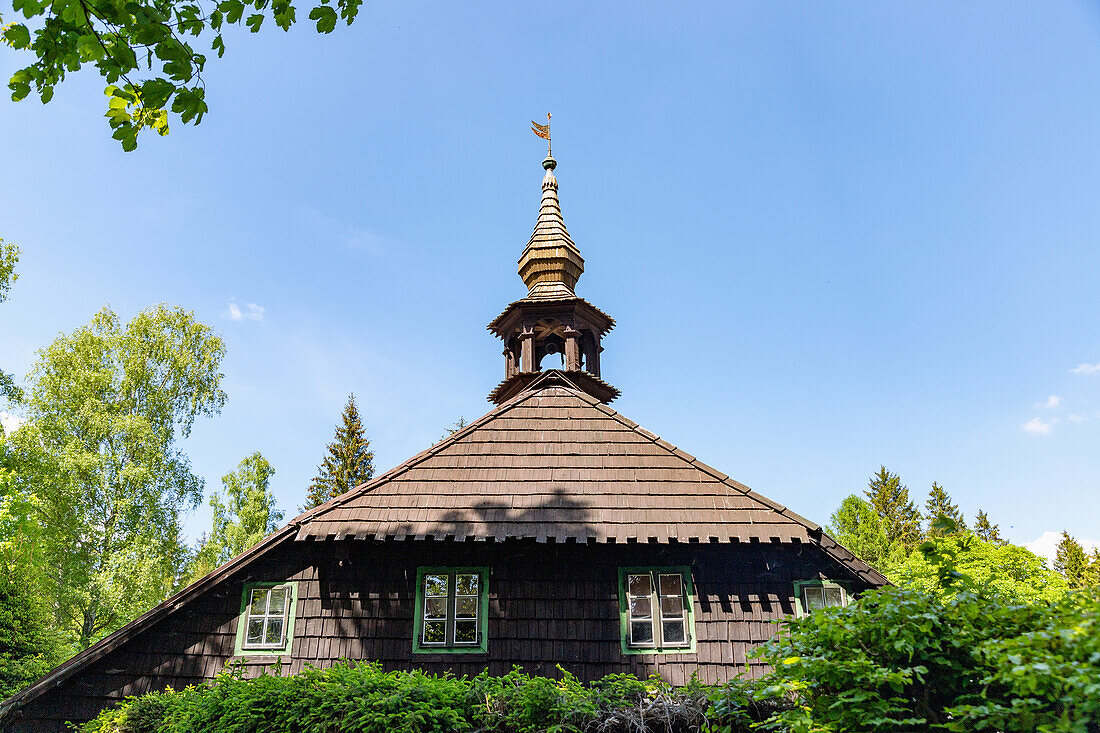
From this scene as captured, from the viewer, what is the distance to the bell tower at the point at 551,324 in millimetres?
15219

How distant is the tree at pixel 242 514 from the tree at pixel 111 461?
6423mm

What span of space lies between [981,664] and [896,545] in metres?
42.8

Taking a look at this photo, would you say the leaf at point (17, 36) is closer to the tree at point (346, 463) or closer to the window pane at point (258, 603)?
the window pane at point (258, 603)

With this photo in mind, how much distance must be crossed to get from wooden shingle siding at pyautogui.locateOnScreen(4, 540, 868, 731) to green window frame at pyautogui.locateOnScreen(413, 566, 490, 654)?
0.11 m

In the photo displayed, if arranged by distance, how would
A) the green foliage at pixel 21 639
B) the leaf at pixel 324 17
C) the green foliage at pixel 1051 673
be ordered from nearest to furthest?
the green foliage at pixel 1051 673 < the leaf at pixel 324 17 < the green foliage at pixel 21 639

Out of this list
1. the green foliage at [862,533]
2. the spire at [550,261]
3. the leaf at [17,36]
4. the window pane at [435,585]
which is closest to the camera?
the leaf at [17,36]

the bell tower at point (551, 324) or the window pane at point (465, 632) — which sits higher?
the bell tower at point (551, 324)

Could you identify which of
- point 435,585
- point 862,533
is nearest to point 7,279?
point 435,585

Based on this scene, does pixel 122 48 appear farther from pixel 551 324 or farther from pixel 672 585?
pixel 551 324

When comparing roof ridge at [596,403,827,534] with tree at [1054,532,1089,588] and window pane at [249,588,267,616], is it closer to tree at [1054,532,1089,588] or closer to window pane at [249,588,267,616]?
window pane at [249,588,267,616]

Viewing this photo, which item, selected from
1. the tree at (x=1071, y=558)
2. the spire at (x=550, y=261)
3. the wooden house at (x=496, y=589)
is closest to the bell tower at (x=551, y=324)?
the spire at (x=550, y=261)

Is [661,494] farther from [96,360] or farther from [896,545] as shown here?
[896,545]

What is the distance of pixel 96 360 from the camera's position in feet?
81.5

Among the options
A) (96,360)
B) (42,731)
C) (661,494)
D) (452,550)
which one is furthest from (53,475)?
(661,494)
